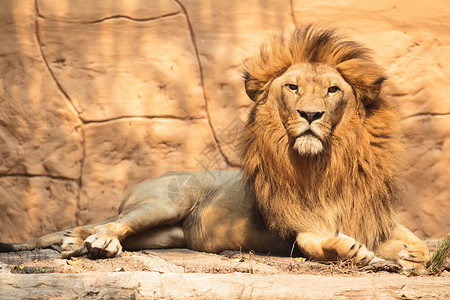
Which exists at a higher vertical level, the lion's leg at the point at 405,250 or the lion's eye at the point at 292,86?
the lion's eye at the point at 292,86

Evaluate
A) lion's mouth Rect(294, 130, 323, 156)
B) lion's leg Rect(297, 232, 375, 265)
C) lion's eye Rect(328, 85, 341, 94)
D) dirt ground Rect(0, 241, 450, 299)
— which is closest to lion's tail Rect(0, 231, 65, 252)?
dirt ground Rect(0, 241, 450, 299)

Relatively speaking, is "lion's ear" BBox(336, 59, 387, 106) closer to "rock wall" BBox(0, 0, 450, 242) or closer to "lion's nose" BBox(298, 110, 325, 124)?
"lion's nose" BBox(298, 110, 325, 124)

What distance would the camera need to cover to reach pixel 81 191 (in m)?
5.98

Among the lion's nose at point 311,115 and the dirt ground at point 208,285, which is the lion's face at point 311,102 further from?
the dirt ground at point 208,285

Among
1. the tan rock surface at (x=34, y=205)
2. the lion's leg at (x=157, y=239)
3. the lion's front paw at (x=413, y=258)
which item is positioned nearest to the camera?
the lion's front paw at (x=413, y=258)

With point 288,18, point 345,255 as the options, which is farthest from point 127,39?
point 345,255

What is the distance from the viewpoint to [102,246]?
4180 millimetres

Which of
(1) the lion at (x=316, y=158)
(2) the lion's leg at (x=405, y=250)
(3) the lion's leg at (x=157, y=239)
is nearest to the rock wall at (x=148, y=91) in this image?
(3) the lion's leg at (x=157, y=239)

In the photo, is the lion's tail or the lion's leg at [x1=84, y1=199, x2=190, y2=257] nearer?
the lion's leg at [x1=84, y1=199, x2=190, y2=257]

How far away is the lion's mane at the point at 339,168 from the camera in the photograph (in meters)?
4.30

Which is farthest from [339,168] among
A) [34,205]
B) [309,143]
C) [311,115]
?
[34,205]

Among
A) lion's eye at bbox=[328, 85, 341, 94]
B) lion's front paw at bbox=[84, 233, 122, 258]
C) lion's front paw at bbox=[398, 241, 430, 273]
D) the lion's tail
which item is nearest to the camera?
lion's front paw at bbox=[398, 241, 430, 273]

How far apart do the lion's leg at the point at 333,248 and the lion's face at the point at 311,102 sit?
20.7 inches

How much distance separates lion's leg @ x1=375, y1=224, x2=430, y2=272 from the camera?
3812mm
